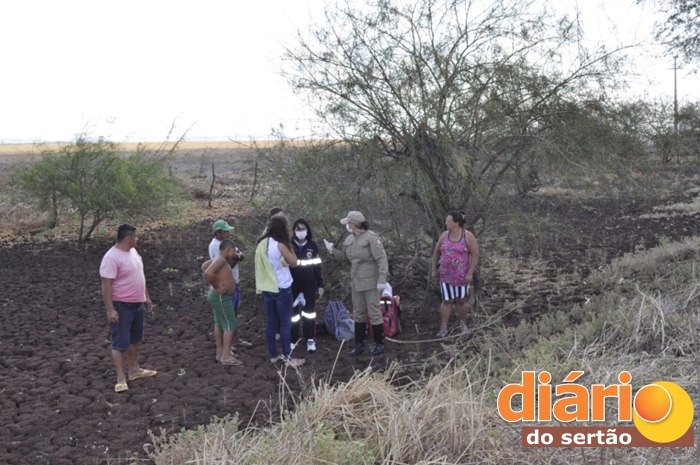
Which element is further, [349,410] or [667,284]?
[667,284]

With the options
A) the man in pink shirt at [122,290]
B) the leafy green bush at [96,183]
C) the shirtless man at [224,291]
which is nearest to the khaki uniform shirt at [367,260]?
the shirtless man at [224,291]

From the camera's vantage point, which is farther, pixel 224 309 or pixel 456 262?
pixel 456 262

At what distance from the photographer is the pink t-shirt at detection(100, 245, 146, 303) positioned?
6.43 m

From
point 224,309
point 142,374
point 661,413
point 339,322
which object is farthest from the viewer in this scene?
point 339,322

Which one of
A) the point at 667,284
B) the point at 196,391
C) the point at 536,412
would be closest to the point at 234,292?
the point at 196,391

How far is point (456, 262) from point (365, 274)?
3.64 ft

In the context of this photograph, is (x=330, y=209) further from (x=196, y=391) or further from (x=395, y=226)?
(x=196, y=391)

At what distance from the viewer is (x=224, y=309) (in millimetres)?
7230

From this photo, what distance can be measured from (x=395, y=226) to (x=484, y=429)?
507cm

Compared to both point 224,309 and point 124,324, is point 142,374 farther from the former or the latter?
point 224,309

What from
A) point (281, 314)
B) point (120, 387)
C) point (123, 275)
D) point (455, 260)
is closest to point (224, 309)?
point (281, 314)

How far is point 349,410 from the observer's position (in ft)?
15.1

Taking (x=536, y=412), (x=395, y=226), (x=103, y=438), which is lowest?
(x=103, y=438)

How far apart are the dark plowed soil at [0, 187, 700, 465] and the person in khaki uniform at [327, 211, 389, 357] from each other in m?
0.28
